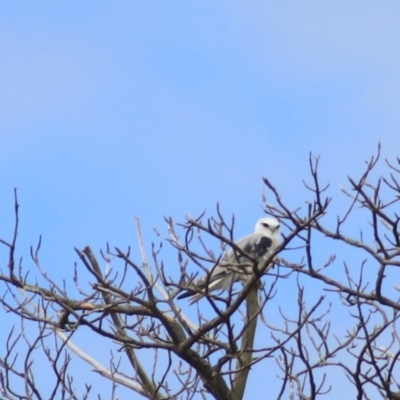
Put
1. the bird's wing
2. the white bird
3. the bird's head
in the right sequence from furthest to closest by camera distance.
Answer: the bird's head, the bird's wing, the white bird

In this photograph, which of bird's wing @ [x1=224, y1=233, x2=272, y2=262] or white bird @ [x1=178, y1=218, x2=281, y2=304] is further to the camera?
bird's wing @ [x1=224, y1=233, x2=272, y2=262]

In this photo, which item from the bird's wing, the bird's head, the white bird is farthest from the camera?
the bird's head

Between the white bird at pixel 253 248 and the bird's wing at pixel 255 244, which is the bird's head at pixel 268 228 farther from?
the bird's wing at pixel 255 244

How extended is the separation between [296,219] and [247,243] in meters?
4.49

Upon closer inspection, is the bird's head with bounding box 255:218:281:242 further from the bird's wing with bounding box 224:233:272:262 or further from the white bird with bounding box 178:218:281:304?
the bird's wing with bounding box 224:233:272:262

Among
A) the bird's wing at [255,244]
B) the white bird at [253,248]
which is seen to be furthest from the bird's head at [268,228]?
the bird's wing at [255,244]

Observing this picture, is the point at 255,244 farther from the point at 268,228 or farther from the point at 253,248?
the point at 268,228

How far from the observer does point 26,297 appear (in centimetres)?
596

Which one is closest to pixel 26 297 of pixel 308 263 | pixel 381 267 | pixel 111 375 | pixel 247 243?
pixel 111 375

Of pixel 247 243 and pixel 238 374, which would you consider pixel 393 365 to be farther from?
pixel 247 243

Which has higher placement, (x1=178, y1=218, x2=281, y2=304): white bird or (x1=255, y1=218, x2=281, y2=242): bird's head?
(x1=255, y1=218, x2=281, y2=242): bird's head

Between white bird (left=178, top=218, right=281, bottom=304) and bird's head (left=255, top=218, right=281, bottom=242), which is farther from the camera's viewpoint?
bird's head (left=255, top=218, right=281, bottom=242)

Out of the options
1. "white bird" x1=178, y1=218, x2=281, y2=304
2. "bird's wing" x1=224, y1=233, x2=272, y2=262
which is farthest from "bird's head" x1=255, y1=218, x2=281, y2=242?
"bird's wing" x1=224, y1=233, x2=272, y2=262

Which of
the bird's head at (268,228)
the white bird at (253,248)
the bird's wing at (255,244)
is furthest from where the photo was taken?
the bird's head at (268,228)
